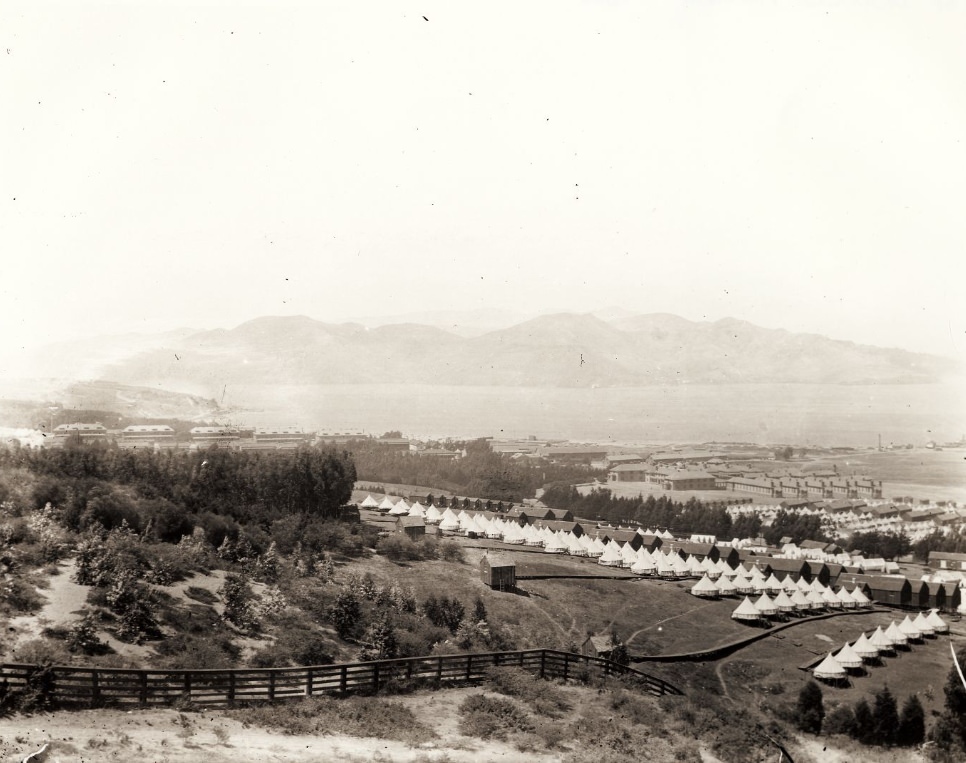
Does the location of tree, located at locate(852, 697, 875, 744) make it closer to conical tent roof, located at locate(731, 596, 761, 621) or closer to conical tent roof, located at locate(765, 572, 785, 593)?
conical tent roof, located at locate(731, 596, 761, 621)

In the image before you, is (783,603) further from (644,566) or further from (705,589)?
(644,566)

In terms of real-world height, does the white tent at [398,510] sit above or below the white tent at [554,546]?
above

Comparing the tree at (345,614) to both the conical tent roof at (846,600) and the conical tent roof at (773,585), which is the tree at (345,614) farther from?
the conical tent roof at (846,600)

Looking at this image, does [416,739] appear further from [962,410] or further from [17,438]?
[962,410]

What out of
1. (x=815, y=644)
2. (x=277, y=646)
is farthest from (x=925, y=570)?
(x=277, y=646)

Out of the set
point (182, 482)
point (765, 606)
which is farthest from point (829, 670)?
point (182, 482)

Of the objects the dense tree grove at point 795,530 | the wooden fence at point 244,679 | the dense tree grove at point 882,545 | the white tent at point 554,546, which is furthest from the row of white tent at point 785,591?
the wooden fence at point 244,679
